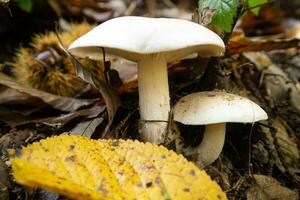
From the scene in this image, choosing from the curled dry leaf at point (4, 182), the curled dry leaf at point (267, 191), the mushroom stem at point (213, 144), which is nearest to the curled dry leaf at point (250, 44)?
the mushroom stem at point (213, 144)

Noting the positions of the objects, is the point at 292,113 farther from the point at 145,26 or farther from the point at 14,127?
the point at 14,127

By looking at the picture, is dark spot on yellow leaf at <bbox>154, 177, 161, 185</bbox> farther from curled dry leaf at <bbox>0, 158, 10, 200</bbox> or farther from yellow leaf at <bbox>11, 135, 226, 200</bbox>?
curled dry leaf at <bbox>0, 158, 10, 200</bbox>

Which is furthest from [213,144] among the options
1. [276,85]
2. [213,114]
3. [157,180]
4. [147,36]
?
[276,85]

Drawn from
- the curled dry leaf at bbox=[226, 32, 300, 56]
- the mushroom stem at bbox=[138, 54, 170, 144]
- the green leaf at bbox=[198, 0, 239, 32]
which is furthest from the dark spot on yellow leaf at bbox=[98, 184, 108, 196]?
the curled dry leaf at bbox=[226, 32, 300, 56]

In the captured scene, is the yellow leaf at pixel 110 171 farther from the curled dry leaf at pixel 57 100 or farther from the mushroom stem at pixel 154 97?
the curled dry leaf at pixel 57 100

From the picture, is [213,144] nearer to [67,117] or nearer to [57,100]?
[67,117]

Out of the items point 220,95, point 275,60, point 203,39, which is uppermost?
point 203,39

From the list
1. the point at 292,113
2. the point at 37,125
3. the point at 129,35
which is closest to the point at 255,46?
the point at 292,113
